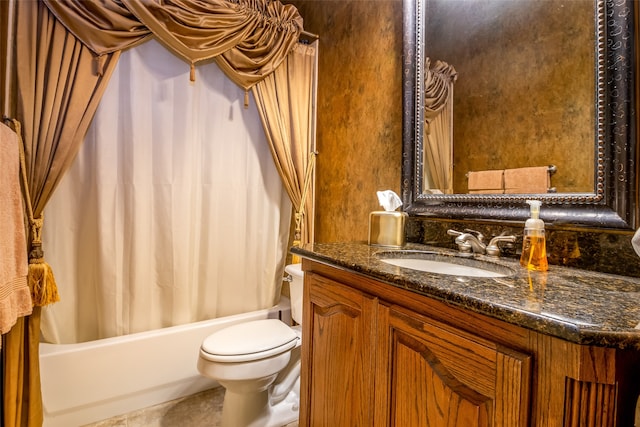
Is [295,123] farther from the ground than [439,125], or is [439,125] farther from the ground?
[295,123]

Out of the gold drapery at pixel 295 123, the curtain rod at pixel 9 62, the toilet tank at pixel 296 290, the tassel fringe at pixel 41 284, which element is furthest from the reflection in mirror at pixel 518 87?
the curtain rod at pixel 9 62

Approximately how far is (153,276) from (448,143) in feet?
5.36

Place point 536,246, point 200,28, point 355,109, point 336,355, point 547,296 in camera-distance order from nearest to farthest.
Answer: point 547,296, point 536,246, point 336,355, point 200,28, point 355,109

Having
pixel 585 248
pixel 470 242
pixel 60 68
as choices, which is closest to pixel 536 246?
pixel 585 248

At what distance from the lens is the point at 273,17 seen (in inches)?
77.6

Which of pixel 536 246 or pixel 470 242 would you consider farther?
pixel 470 242

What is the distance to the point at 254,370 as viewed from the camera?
139cm

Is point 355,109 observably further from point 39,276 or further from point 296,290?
point 39,276

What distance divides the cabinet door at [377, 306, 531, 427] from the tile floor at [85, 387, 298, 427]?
1.09 m

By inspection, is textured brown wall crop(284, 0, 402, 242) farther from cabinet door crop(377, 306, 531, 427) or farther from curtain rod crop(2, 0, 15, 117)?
curtain rod crop(2, 0, 15, 117)

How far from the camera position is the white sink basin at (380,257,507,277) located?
1053 millimetres

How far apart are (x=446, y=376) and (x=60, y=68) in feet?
6.27

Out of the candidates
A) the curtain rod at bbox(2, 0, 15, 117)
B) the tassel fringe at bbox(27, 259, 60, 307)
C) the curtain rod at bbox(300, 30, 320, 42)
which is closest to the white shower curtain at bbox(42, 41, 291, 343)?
the tassel fringe at bbox(27, 259, 60, 307)

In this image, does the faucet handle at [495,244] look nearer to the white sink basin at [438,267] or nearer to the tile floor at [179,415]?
the white sink basin at [438,267]
